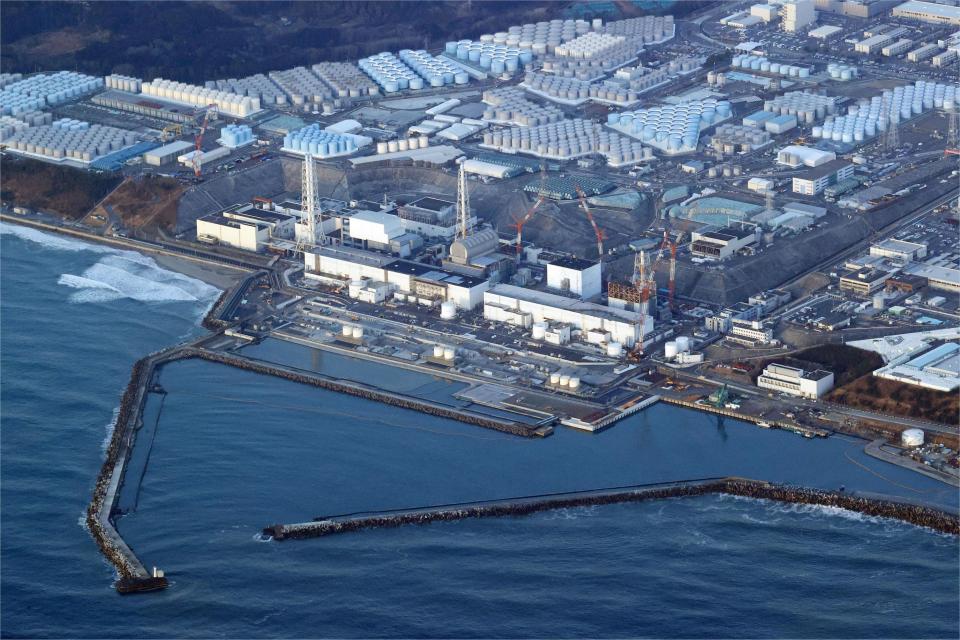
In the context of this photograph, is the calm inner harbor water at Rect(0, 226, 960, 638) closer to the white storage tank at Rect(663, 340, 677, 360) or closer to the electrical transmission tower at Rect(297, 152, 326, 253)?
the white storage tank at Rect(663, 340, 677, 360)

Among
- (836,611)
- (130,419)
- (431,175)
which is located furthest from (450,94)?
(836,611)

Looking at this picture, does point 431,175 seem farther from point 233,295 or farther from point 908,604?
point 908,604

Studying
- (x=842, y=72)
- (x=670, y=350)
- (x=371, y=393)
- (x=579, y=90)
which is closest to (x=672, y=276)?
(x=670, y=350)

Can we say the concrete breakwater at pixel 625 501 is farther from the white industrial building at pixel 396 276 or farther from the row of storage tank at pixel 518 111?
the row of storage tank at pixel 518 111

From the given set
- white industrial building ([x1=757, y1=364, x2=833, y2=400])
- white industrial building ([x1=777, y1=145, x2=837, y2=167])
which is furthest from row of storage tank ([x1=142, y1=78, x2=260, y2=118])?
white industrial building ([x1=757, y1=364, x2=833, y2=400])

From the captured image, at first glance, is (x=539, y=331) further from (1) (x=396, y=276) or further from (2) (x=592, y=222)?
(2) (x=592, y=222)

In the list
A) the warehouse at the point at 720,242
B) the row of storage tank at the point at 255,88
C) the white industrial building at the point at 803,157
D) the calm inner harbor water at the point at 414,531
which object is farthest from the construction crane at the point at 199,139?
the white industrial building at the point at 803,157

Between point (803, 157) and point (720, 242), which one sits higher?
point (803, 157)
